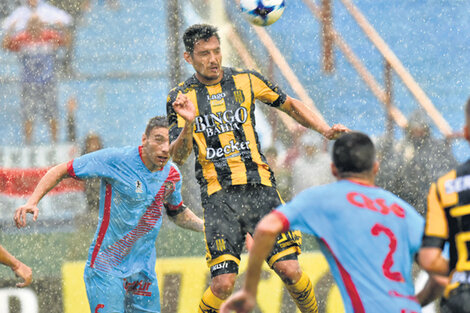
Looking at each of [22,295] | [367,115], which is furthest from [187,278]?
[367,115]

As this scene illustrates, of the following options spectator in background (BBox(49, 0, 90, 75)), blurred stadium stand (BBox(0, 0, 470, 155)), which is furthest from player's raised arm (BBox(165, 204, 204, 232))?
spectator in background (BBox(49, 0, 90, 75))

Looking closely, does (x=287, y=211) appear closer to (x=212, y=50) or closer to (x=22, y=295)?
(x=212, y=50)

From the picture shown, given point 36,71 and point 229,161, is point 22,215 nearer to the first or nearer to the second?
point 229,161

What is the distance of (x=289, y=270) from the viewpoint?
6.11 metres

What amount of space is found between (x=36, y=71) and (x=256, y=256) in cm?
743

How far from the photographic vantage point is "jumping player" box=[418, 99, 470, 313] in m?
3.74

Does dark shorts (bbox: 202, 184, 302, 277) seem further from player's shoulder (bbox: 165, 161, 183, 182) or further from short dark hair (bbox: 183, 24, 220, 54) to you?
short dark hair (bbox: 183, 24, 220, 54)

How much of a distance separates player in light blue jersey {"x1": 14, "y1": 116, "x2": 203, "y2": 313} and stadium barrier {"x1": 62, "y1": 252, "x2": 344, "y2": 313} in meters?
1.66

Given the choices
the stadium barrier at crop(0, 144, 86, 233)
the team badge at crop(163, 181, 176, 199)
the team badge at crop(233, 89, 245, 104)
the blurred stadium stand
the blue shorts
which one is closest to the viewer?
the team badge at crop(233, 89, 245, 104)

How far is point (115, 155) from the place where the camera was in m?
6.86

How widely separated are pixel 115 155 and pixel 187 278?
6.68 ft

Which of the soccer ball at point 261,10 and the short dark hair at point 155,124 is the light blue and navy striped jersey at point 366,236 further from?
the soccer ball at point 261,10

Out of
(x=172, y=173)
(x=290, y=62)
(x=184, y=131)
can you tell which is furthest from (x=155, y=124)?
(x=290, y=62)

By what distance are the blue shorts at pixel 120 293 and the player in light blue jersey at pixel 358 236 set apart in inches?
107
